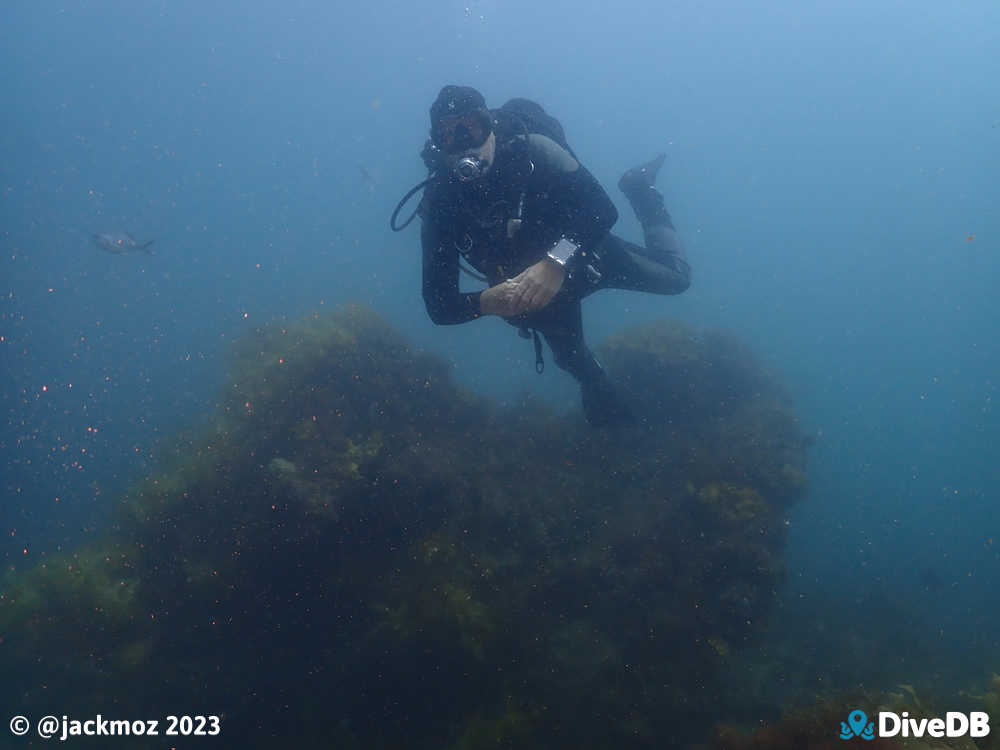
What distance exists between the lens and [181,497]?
734 cm

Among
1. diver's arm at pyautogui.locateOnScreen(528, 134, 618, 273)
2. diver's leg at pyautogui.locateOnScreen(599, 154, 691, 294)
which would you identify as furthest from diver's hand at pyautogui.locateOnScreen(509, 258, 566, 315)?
diver's leg at pyautogui.locateOnScreen(599, 154, 691, 294)

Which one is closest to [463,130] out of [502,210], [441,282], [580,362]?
[502,210]

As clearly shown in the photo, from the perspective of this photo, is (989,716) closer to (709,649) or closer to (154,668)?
(709,649)

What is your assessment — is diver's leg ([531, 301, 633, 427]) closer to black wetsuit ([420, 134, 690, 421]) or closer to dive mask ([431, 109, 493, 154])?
black wetsuit ([420, 134, 690, 421])

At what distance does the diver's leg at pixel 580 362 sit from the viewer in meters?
6.17

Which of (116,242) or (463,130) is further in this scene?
(116,242)

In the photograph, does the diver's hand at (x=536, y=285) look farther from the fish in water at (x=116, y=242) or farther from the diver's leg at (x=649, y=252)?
the fish in water at (x=116, y=242)

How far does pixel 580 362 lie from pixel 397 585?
384 centimetres

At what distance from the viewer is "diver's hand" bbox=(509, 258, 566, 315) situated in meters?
4.00

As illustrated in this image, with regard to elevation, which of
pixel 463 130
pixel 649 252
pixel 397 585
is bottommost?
pixel 397 585

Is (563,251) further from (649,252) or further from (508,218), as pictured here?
(649,252)

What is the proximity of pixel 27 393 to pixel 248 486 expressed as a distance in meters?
44.5

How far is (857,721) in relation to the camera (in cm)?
378

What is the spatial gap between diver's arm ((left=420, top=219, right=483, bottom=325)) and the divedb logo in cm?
422
